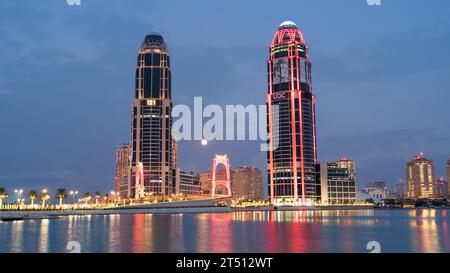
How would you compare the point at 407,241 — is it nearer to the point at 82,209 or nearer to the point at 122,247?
the point at 122,247

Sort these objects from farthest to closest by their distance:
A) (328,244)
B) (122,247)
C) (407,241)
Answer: (407,241), (328,244), (122,247)

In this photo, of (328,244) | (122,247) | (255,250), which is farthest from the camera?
(328,244)

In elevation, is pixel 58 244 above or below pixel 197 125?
below

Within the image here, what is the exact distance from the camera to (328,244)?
51.5 meters

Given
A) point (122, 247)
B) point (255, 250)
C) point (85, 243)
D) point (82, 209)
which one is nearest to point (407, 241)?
point (255, 250)

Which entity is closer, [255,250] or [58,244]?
[255,250]
